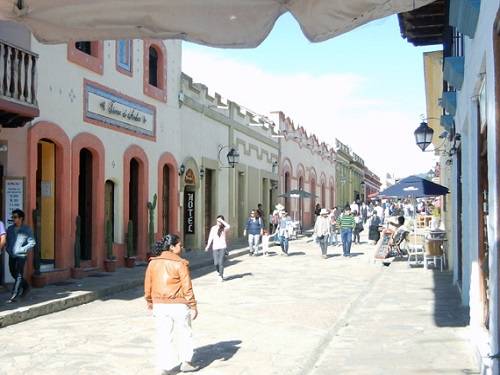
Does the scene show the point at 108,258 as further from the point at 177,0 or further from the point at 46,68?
the point at 177,0

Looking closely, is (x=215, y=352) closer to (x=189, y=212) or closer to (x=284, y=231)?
(x=284, y=231)

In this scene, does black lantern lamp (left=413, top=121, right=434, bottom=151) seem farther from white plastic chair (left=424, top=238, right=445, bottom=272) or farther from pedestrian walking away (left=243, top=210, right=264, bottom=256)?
pedestrian walking away (left=243, top=210, right=264, bottom=256)

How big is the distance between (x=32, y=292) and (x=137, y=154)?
652 cm

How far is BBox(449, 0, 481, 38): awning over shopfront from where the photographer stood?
5.91 meters

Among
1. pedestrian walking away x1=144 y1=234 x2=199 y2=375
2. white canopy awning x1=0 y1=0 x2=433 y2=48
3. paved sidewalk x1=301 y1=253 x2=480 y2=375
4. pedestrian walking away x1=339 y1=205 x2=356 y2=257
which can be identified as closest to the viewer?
white canopy awning x1=0 y1=0 x2=433 y2=48

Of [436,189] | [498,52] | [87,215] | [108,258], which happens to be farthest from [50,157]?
[498,52]

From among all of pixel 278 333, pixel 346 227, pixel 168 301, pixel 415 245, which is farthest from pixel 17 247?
pixel 346 227

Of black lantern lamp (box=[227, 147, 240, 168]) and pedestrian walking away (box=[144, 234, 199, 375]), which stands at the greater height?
black lantern lamp (box=[227, 147, 240, 168])

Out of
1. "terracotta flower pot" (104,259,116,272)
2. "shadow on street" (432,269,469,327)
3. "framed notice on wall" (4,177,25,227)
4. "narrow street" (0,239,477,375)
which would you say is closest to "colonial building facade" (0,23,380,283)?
"framed notice on wall" (4,177,25,227)

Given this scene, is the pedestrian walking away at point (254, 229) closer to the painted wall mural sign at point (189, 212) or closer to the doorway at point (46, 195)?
the painted wall mural sign at point (189, 212)

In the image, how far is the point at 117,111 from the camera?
1633 centimetres

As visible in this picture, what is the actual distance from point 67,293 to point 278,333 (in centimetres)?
487

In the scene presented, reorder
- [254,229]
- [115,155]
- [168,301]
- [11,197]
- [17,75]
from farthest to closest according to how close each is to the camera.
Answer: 1. [254,229]
2. [115,155]
3. [11,197]
4. [17,75]
5. [168,301]

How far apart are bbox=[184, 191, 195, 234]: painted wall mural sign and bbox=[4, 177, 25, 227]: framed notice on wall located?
1003 centimetres
